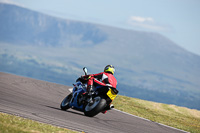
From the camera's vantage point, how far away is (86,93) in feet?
41.8

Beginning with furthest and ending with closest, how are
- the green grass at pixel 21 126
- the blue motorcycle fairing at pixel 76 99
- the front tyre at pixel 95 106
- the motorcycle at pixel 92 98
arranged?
the blue motorcycle fairing at pixel 76 99, the motorcycle at pixel 92 98, the front tyre at pixel 95 106, the green grass at pixel 21 126

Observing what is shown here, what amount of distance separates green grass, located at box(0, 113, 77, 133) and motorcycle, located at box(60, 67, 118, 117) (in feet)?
10.6

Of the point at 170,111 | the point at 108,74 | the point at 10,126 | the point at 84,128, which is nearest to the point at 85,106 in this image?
the point at 108,74

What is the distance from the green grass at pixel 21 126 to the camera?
7.96 metres

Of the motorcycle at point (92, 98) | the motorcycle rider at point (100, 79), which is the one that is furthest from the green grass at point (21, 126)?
the motorcycle rider at point (100, 79)

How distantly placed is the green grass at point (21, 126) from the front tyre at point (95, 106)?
312cm

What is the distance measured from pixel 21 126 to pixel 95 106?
4.17 m

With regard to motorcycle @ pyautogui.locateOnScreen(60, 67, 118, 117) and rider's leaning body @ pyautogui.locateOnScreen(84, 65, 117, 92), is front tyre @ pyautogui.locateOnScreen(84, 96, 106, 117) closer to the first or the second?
motorcycle @ pyautogui.locateOnScreen(60, 67, 118, 117)

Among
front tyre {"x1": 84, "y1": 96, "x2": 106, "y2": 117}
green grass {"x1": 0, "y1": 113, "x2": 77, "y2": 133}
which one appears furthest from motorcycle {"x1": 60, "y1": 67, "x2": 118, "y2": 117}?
green grass {"x1": 0, "y1": 113, "x2": 77, "y2": 133}

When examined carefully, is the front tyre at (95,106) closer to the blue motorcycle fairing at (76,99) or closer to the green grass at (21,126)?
the blue motorcycle fairing at (76,99)

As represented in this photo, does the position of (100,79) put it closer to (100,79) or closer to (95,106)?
(100,79)

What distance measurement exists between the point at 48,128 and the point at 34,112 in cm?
263

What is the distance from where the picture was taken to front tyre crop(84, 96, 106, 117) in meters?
12.2

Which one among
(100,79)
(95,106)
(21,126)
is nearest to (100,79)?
(100,79)
